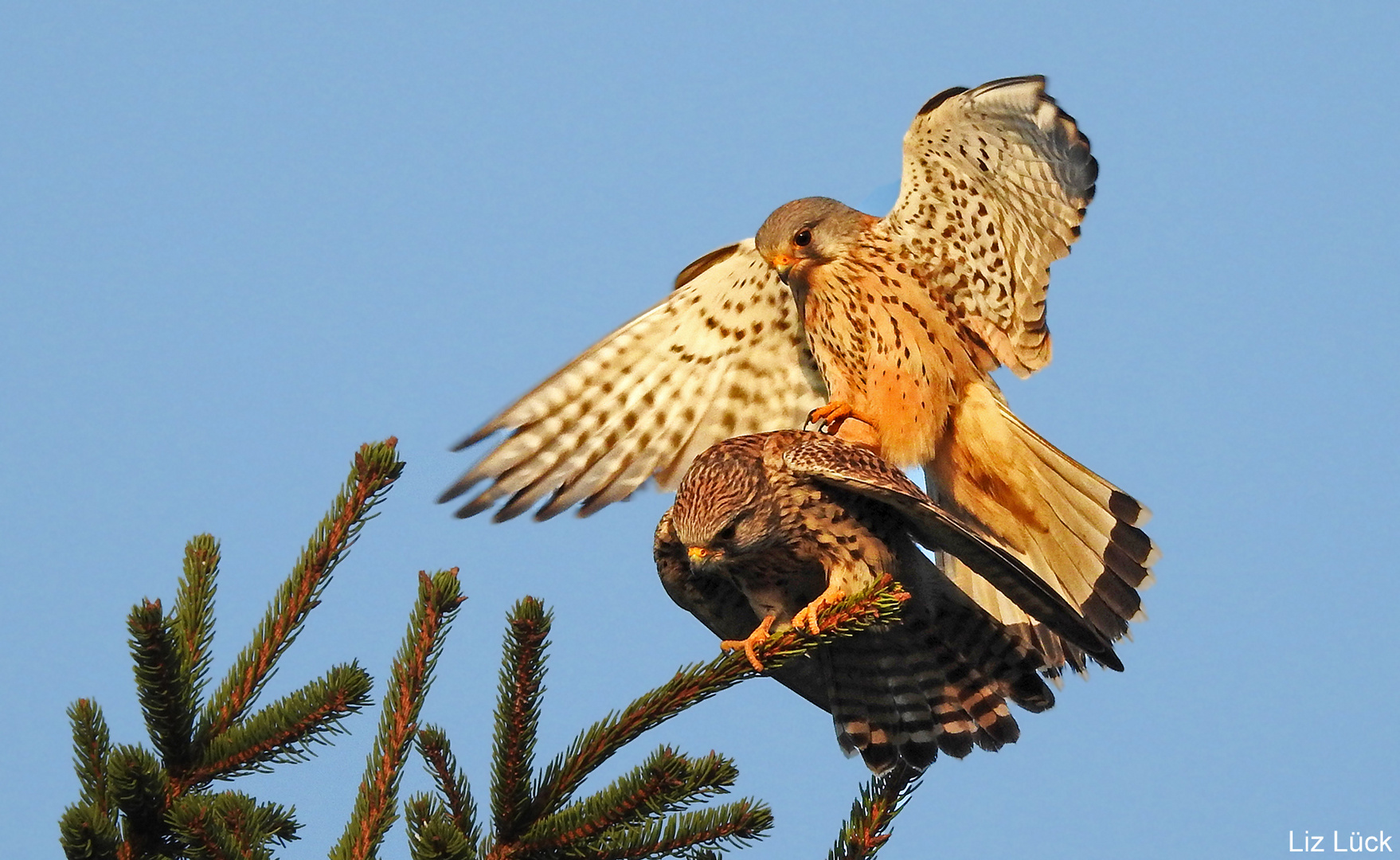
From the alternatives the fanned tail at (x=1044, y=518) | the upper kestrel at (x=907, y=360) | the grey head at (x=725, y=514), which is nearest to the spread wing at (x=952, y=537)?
the grey head at (x=725, y=514)

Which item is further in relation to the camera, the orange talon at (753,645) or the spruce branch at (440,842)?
the orange talon at (753,645)

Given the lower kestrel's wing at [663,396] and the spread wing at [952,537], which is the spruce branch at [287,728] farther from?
the lower kestrel's wing at [663,396]

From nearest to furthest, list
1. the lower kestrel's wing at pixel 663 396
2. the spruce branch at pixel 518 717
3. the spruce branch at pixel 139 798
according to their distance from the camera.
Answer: the spruce branch at pixel 139 798
the spruce branch at pixel 518 717
the lower kestrel's wing at pixel 663 396

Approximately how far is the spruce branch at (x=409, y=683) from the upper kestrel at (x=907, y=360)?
1.94 meters

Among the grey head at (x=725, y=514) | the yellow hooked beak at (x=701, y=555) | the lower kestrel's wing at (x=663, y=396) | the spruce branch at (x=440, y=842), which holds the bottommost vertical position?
the spruce branch at (x=440, y=842)

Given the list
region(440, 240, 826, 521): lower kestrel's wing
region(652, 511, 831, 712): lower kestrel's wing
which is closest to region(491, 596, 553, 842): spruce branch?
region(652, 511, 831, 712): lower kestrel's wing

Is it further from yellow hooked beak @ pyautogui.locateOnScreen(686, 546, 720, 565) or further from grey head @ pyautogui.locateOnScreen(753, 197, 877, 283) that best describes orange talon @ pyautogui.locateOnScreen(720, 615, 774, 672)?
grey head @ pyautogui.locateOnScreen(753, 197, 877, 283)

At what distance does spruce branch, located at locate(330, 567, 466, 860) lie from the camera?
2.51 meters

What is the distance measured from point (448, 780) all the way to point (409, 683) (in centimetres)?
20

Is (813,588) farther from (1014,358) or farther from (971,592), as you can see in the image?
(1014,358)

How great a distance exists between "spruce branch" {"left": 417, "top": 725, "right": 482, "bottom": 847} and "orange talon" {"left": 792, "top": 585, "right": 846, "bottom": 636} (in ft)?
3.12

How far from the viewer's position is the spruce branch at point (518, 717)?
8.33ft

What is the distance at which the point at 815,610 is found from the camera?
3271mm

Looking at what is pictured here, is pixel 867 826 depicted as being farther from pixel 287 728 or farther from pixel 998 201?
pixel 998 201
